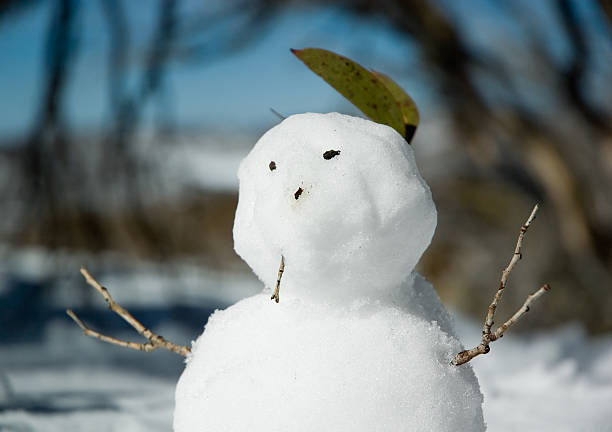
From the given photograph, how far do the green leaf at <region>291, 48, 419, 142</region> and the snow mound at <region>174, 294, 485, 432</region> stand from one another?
0.21 meters

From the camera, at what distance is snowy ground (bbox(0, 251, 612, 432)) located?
31.6 inches

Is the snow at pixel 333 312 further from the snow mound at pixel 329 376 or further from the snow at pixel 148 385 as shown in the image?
the snow at pixel 148 385

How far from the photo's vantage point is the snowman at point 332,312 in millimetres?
454

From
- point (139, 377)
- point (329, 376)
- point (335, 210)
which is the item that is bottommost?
point (139, 377)

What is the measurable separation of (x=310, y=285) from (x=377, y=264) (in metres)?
0.06

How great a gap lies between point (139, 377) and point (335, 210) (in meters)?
0.95

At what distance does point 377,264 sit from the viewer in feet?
1.60

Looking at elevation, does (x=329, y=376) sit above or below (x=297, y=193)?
below

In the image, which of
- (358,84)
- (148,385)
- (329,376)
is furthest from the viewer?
(148,385)

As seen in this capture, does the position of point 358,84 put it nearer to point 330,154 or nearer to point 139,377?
point 330,154

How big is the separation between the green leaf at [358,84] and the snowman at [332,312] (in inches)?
3.4

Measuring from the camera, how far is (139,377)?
124 centimetres

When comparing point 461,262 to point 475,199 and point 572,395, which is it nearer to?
point 475,199

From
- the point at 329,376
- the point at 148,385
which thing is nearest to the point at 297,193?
the point at 329,376
